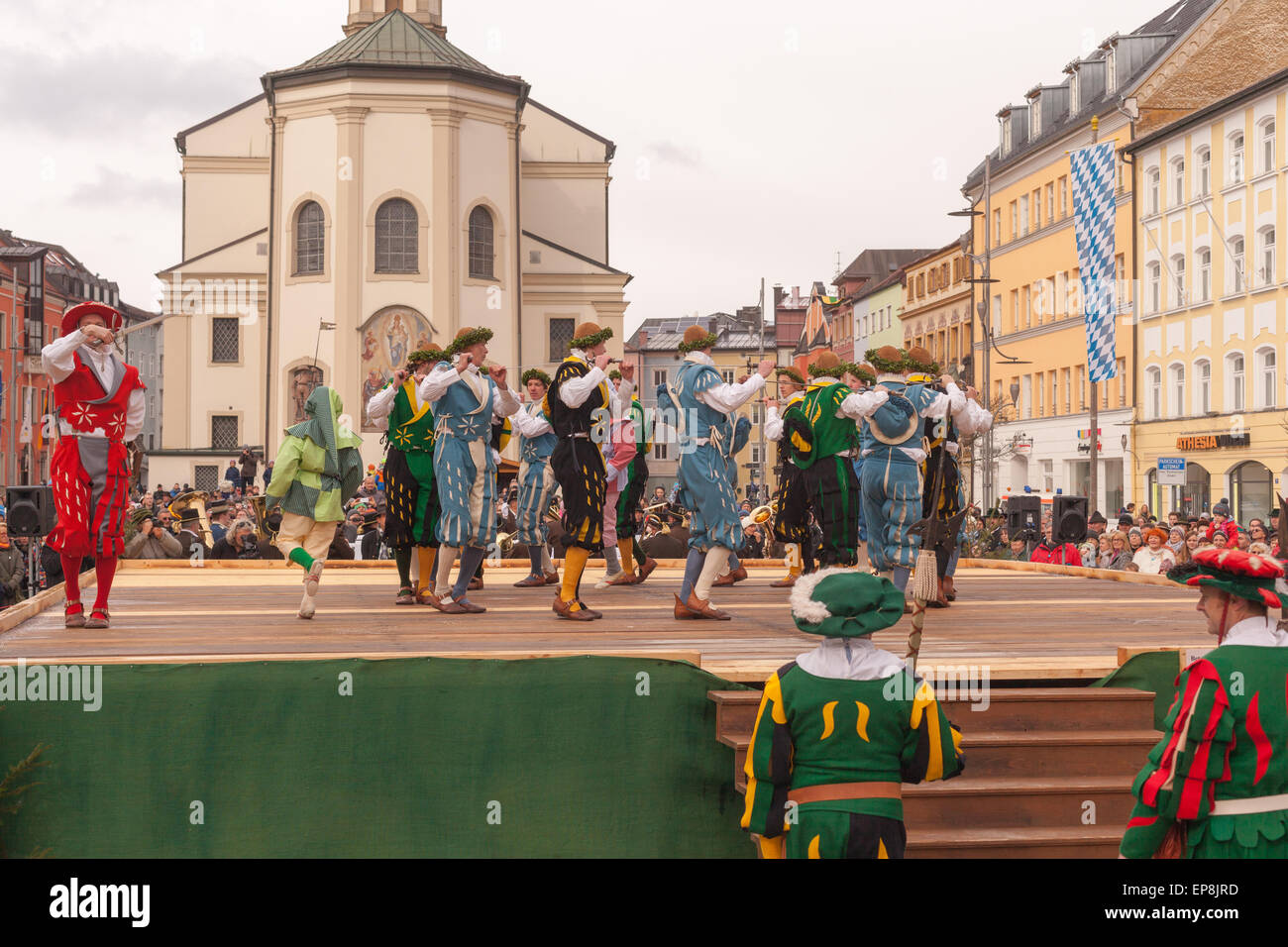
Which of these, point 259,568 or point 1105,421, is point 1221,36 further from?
point 259,568

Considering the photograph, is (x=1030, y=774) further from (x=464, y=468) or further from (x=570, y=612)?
(x=464, y=468)

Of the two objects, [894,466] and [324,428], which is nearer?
[324,428]

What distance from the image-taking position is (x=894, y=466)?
448 inches

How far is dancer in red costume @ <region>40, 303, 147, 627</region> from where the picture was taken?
9227 mm

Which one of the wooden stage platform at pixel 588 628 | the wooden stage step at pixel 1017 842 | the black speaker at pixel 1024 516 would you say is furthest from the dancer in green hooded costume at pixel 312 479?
the black speaker at pixel 1024 516

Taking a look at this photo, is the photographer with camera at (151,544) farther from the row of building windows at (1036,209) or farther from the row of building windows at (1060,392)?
the row of building windows at (1036,209)

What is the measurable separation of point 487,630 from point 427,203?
42787mm

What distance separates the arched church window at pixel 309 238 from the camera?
51375mm

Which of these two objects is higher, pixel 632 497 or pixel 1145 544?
pixel 632 497

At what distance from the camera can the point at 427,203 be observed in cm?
5084

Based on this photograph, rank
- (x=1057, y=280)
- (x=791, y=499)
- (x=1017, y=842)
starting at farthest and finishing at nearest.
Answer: (x=1057, y=280) → (x=791, y=499) → (x=1017, y=842)

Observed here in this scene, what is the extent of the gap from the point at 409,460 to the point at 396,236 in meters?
40.7

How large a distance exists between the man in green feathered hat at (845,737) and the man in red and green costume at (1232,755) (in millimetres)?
684

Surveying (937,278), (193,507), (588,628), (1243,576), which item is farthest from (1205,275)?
(1243,576)
